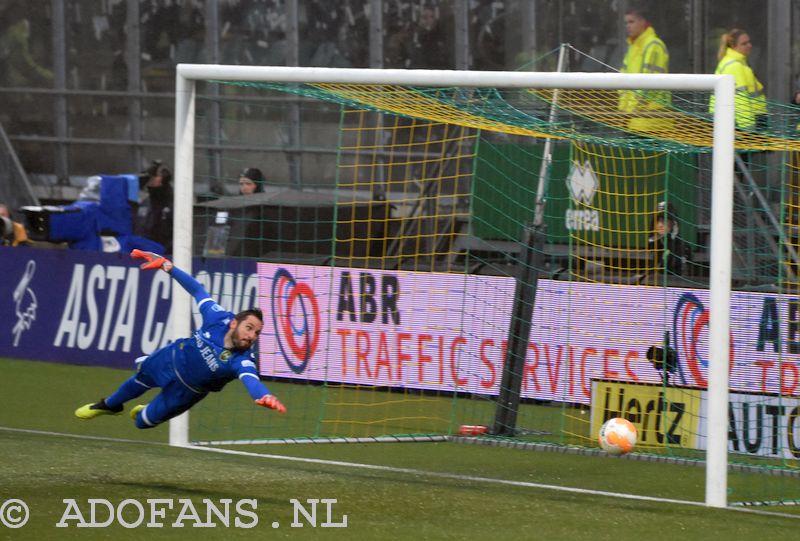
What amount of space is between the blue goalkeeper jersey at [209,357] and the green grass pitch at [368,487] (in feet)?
2.15

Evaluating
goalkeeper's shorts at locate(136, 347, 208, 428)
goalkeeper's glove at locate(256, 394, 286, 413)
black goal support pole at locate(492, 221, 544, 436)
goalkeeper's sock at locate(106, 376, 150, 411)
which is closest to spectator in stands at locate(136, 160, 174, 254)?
black goal support pole at locate(492, 221, 544, 436)

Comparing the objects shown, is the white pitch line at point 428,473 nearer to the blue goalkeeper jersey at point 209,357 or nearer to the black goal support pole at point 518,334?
the blue goalkeeper jersey at point 209,357

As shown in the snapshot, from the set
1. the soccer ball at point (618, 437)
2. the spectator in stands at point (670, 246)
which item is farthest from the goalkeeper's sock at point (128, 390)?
the spectator in stands at point (670, 246)

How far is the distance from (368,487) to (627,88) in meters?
3.15

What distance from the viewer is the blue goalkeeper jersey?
30.0 feet

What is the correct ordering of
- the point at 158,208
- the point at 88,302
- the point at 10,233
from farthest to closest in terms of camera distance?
the point at 158,208 < the point at 10,233 < the point at 88,302

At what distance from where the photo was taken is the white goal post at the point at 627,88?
29.0 ft

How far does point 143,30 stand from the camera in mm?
21531

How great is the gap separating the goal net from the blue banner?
2.47 feet

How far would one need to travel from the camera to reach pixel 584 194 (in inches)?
559

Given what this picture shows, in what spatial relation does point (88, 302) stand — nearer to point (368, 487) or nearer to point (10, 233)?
point (10, 233)

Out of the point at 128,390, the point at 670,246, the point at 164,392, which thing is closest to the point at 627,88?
the point at 164,392

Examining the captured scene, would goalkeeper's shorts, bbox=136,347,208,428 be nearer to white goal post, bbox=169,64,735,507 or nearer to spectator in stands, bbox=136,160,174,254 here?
white goal post, bbox=169,64,735,507

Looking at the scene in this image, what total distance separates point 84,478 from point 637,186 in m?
7.39
